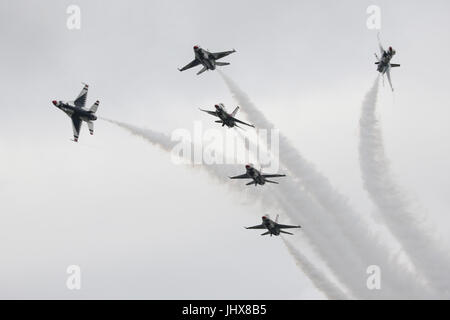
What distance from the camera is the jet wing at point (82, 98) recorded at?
114 metres

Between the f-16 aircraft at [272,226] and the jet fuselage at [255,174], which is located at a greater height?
the jet fuselage at [255,174]

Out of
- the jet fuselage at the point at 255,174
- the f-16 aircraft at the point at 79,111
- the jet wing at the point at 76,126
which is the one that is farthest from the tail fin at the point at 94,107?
the jet fuselage at the point at 255,174

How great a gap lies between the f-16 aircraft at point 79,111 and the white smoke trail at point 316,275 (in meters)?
29.8

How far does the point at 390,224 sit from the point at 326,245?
1054cm

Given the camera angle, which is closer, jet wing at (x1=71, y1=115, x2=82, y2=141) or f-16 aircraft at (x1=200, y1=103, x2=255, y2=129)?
f-16 aircraft at (x1=200, y1=103, x2=255, y2=129)

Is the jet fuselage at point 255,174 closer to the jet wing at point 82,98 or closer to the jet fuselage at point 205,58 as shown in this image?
the jet fuselage at point 205,58

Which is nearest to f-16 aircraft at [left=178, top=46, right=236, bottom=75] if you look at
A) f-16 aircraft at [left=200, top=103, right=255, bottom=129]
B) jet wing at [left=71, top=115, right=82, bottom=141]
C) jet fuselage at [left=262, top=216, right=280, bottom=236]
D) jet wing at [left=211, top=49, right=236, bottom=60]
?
jet wing at [left=211, top=49, right=236, bottom=60]

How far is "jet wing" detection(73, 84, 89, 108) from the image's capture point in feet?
375

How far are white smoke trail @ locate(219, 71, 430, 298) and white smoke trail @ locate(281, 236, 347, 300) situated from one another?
569 cm

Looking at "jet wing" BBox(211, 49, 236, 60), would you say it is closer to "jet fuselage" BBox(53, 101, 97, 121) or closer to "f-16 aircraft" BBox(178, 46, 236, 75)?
"f-16 aircraft" BBox(178, 46, 236, 75)

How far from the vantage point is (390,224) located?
12194cm
